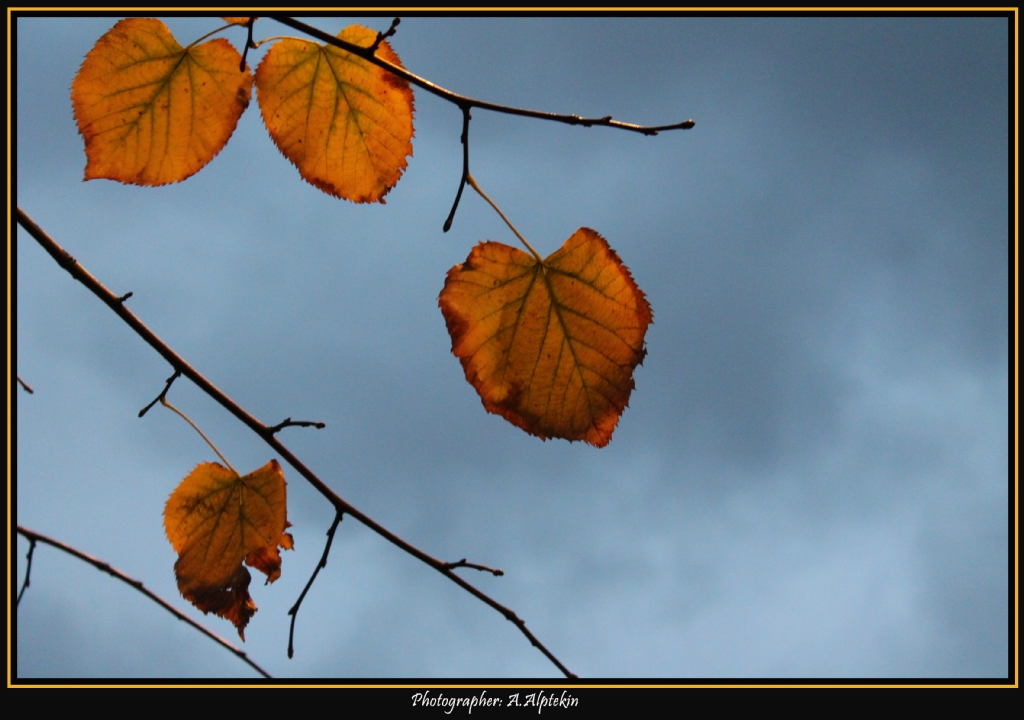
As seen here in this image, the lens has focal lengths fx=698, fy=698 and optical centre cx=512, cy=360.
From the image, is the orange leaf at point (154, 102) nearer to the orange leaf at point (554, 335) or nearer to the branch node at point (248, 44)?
the branch node at point (248, 44)

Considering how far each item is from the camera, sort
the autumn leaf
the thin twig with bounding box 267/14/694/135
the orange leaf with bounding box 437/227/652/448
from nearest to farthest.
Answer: the thin twig with bounding box 267/14/694/135, the orange leaf with bounding box 437/227/652/448, the autumn leaf

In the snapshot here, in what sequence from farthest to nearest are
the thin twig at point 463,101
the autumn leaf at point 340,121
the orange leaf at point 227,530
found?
the orange leaf at point 227,530 → the autumn leaf at point 340,121 → the thin twig at point 463,101

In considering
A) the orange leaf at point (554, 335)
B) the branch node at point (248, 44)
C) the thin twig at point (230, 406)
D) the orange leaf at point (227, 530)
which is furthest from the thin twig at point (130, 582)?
the branch node at point (248, 44)

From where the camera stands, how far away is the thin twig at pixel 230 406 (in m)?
1.64

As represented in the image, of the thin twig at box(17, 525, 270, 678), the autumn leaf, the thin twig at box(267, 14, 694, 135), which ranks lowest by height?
the thin twig at box(17, 525, 270, 678)

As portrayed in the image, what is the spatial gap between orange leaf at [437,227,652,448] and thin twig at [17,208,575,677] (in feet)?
1.31

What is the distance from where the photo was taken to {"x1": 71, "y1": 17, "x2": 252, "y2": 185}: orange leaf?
1621 millimetres

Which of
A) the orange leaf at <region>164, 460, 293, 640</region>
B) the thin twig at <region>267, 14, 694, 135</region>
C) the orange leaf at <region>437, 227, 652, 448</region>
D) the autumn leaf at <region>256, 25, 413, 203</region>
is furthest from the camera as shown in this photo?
the orange leaf at <region>164, 460, 293, 640</region>

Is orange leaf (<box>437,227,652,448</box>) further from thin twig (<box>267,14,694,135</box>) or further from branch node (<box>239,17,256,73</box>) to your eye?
branch node (<box>239,17,256,73</box>)

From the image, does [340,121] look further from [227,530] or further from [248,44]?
[227,530]

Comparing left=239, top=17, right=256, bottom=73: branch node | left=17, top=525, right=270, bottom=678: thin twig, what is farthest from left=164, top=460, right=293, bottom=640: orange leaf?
left=239, top=17, right=256, bottom=73: branch node

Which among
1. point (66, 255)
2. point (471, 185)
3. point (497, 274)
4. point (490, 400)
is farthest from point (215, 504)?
point (471, 185)

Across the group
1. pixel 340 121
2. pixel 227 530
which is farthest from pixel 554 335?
→ pixel 227 530

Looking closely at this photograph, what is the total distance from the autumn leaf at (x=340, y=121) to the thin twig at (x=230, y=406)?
0.54 meters
